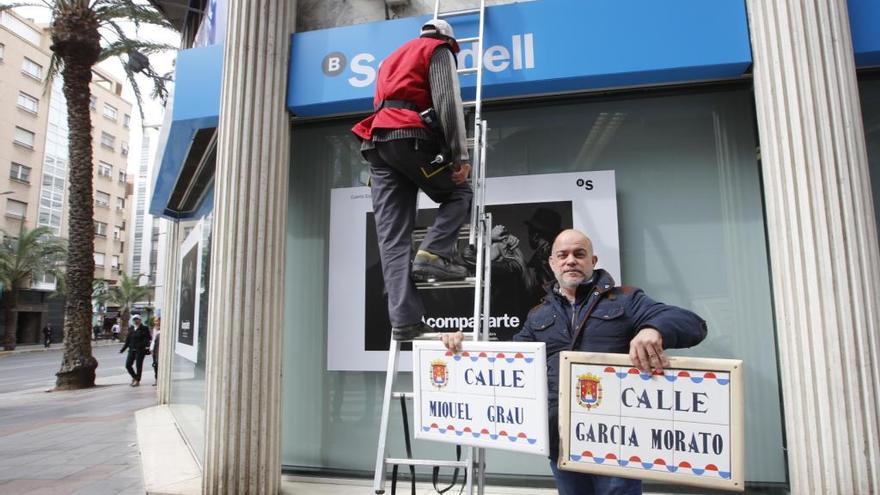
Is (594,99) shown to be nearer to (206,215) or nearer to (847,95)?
(847,95)

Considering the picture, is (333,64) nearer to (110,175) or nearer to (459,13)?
(459,13)

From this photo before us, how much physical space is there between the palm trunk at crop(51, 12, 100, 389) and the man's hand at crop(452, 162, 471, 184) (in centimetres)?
1366

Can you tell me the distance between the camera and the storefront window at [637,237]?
13.2 ft

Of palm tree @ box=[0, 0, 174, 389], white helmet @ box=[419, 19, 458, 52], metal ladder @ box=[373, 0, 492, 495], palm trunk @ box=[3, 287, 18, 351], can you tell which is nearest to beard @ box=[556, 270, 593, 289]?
metal ladder @ box=[373, 0, 492, 495]

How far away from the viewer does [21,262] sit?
2997 centimetres

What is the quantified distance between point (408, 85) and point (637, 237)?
239cm

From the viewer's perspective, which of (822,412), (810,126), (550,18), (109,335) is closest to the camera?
(822,412)

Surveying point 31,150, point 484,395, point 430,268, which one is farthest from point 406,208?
point 31,150

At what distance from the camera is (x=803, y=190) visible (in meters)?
3.34

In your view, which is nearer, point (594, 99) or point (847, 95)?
point (847, 95)

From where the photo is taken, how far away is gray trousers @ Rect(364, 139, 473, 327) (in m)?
2.78

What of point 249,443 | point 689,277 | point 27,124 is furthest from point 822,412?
point 27,124

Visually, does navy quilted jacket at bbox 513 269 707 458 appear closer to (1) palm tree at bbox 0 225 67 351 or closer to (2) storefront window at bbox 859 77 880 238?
(2) storefront window at bbox 859 77 880 238

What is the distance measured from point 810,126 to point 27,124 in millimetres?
47543
